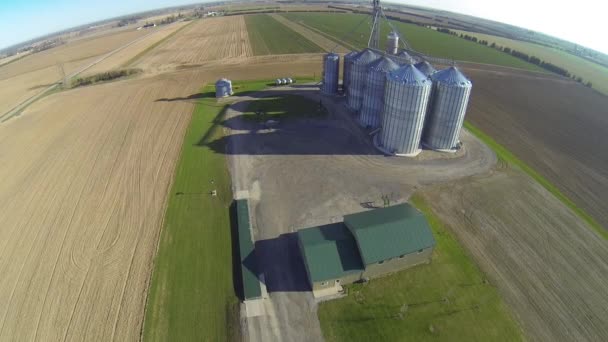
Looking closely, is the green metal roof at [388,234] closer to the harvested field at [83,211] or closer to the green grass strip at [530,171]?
the harvested field at [83,211]

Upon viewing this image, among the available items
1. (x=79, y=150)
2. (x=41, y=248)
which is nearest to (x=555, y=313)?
(x=41, y=248)

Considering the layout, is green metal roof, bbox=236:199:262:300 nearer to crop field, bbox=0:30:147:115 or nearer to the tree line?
crop field, bbox=0:30:147:115

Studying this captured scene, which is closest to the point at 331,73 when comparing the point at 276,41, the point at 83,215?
the point at 83,215

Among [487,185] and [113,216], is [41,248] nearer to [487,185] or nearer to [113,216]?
[113,216]

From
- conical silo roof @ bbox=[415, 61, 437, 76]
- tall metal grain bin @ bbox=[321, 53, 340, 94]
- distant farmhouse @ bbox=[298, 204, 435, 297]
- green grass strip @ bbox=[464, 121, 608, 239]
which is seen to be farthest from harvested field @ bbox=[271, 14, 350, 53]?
distant farmhouse @ bbox=[298, 204, 435, 297]

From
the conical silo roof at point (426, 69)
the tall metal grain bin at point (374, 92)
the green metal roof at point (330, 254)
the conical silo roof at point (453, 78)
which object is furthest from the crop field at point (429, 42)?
the green metal roof at point (330, 254)

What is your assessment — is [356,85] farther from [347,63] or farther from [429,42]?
[429,42]

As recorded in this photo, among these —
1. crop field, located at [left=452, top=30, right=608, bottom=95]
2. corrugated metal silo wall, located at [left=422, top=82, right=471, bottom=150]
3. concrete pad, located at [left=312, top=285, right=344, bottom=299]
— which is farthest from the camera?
crop field, located at [left=452, top=30, right=608, bottom=95]
